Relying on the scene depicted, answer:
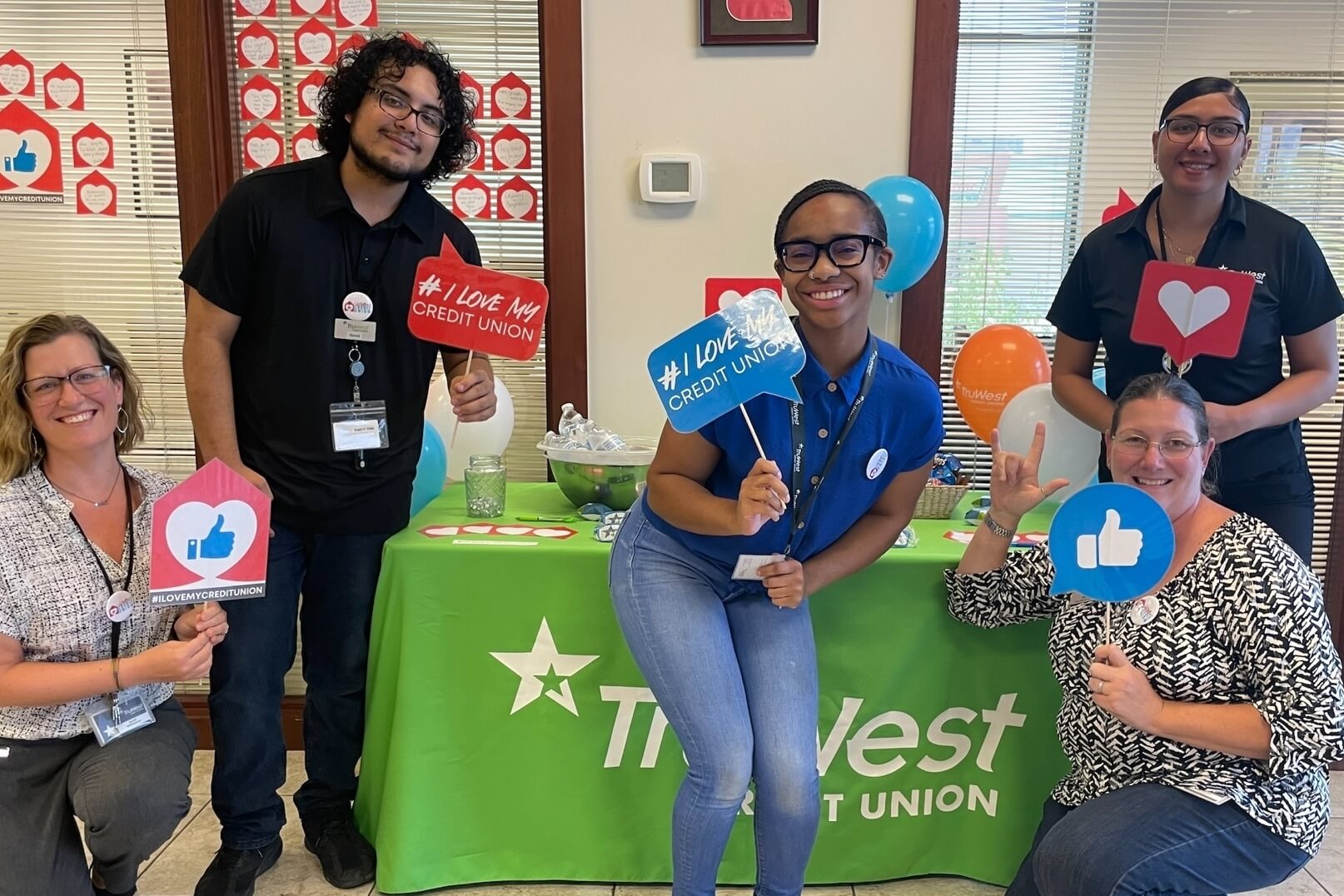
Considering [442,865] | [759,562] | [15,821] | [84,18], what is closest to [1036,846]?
[759,562]

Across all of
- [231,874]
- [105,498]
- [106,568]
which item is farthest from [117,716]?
[231,874]

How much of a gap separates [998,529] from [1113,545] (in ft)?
1.09

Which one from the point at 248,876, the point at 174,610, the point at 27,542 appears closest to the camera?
the point at 27,542

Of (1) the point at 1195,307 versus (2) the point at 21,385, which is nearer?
(2) the point at 21,385

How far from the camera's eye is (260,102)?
2.58 metres

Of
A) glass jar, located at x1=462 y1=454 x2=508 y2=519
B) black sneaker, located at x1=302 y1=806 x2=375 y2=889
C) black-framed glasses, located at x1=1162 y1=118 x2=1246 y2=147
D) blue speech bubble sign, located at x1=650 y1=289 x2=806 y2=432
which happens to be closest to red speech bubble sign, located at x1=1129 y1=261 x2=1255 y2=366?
black-framed glasses, located at x1=1162 y1=118 x2=1246 y2=147

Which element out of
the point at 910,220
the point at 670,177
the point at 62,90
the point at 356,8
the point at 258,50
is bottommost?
the point at 910,220

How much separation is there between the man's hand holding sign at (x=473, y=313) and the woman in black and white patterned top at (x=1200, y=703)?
3.59 ft

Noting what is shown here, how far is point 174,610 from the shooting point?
167 centimetres

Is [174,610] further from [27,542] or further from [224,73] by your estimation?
[224,73]

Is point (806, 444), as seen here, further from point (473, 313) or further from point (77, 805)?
point (77, 805)

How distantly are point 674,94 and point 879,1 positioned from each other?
1.91 ft

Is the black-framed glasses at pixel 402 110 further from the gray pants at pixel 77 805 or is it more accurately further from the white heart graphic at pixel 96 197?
the white heart graphic at pixel 96 197

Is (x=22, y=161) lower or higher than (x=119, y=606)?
higher
